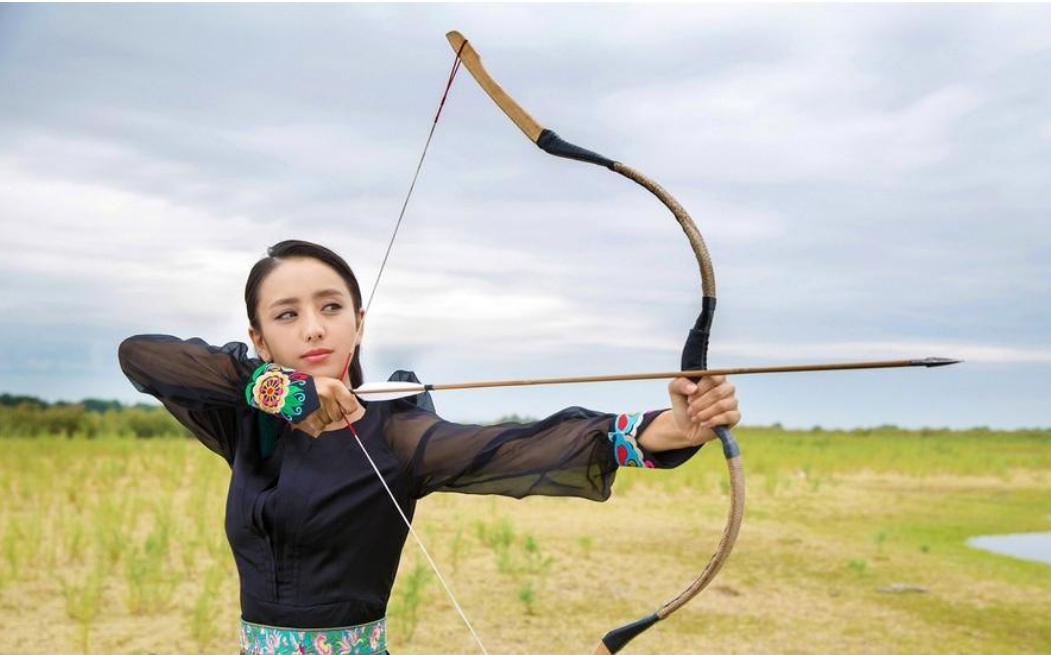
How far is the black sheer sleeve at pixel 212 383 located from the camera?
8.27 feet

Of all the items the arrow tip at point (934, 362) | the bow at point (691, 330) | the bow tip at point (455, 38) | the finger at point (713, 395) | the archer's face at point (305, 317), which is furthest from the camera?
the bow tip at point (455, 38)

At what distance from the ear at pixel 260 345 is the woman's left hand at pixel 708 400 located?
1.10 m

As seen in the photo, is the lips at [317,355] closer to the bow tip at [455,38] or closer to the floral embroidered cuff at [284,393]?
the floral embroidered cuff at [284,393]

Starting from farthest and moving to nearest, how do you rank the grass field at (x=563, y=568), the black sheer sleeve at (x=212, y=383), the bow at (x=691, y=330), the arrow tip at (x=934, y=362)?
the grass field at (x=563, y=568), the black sheer sleeve at (x=212, y=383), the bow at (x=691, y=330), the arrow tip at (x=934, y=362)

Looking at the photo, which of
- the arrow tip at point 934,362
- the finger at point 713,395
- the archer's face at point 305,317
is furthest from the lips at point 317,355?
the arrow tip at point 934,362

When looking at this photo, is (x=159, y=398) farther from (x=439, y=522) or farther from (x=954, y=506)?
(x=954, y=506)

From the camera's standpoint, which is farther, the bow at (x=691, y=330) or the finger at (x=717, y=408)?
the bow at (x=691, y=330)

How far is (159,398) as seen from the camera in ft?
9.45

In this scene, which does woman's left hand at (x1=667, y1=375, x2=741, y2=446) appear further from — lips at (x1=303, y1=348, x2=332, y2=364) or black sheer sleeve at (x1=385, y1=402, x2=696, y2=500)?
lips at (x1=303, y1=348, x2=332, y2=364)

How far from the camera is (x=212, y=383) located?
273 cm

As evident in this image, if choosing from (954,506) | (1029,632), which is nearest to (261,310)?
(1029,632)

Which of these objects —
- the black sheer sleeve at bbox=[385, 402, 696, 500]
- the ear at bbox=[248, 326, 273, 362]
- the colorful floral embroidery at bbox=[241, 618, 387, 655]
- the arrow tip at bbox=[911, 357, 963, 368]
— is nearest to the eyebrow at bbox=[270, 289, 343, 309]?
the ear at bbox=[248, 326, 273, 362]

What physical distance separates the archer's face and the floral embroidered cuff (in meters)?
0.08

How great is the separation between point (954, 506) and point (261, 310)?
412 inches
